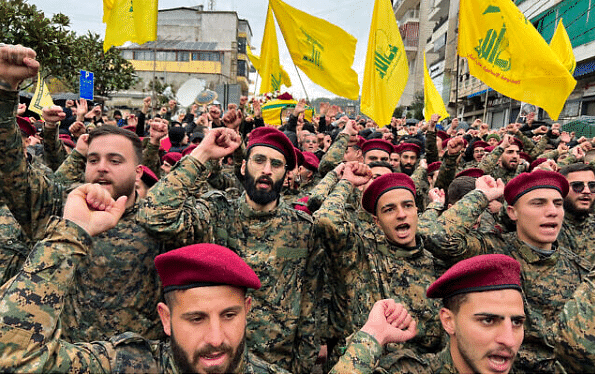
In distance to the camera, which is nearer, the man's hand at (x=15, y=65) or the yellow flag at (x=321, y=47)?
the man's hand at (x=15, y=65)

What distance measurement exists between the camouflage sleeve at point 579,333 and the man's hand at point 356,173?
6.11 feet

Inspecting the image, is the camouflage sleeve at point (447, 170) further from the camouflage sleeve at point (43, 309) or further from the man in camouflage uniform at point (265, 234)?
the camouflage sleeve at point (43, 309)

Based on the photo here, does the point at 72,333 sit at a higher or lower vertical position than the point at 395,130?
lower

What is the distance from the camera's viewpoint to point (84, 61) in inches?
640

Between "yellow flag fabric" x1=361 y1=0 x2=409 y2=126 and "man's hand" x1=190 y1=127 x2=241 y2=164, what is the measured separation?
10.5 feet

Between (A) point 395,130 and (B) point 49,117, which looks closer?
(B) point 49,117

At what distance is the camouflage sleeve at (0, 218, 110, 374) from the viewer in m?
1.48

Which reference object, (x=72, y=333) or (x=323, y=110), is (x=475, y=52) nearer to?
(x=72, y=333)

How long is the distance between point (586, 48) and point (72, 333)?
2336cm

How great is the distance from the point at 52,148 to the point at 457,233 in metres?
4.11

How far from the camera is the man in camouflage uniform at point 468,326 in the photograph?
196 cm

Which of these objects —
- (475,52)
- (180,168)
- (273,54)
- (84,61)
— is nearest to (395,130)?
(273,54)

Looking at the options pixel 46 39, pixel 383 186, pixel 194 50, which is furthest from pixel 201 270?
pixel 194 50

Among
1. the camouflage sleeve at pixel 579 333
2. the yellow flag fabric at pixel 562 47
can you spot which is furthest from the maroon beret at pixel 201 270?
the yellow flag fabric at pixel 562 47
